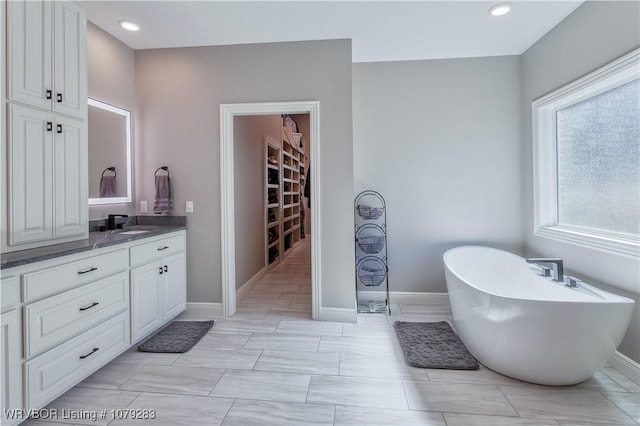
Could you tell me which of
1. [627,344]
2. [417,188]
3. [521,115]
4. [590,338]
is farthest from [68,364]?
[521,115]

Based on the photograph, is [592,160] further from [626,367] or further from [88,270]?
[88,270]

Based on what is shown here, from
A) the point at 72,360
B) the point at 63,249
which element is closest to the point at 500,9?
the point at 63,249

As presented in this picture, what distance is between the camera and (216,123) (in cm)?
311

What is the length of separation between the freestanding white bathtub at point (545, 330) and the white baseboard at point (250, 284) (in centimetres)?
237

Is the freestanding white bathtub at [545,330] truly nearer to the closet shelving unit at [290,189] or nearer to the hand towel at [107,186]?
the hand towel at [107,186]

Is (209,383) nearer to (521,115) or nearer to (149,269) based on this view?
(149,269)

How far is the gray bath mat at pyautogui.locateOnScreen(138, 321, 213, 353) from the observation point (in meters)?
2.48

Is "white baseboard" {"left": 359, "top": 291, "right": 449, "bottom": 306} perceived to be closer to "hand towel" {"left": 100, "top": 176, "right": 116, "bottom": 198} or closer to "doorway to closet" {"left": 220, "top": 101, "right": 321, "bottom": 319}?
"doorway to closet" {"left": 220, "top": 101, "right": 321, "bottom": 319}

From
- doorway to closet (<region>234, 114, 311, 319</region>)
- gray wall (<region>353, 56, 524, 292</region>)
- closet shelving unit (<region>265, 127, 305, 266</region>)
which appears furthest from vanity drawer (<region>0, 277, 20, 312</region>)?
closet shelving unit (<region>265, 127, 305, 266</region>)

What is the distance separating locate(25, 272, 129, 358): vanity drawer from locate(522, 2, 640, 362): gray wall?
11.5 feet

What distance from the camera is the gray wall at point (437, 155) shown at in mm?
3363

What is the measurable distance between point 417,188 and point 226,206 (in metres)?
2.08

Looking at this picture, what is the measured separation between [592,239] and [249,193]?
3.53 m

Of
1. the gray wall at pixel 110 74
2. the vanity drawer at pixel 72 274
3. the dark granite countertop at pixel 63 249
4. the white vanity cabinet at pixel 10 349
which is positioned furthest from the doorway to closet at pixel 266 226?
the white vanity cabinet at pixel 10 349
